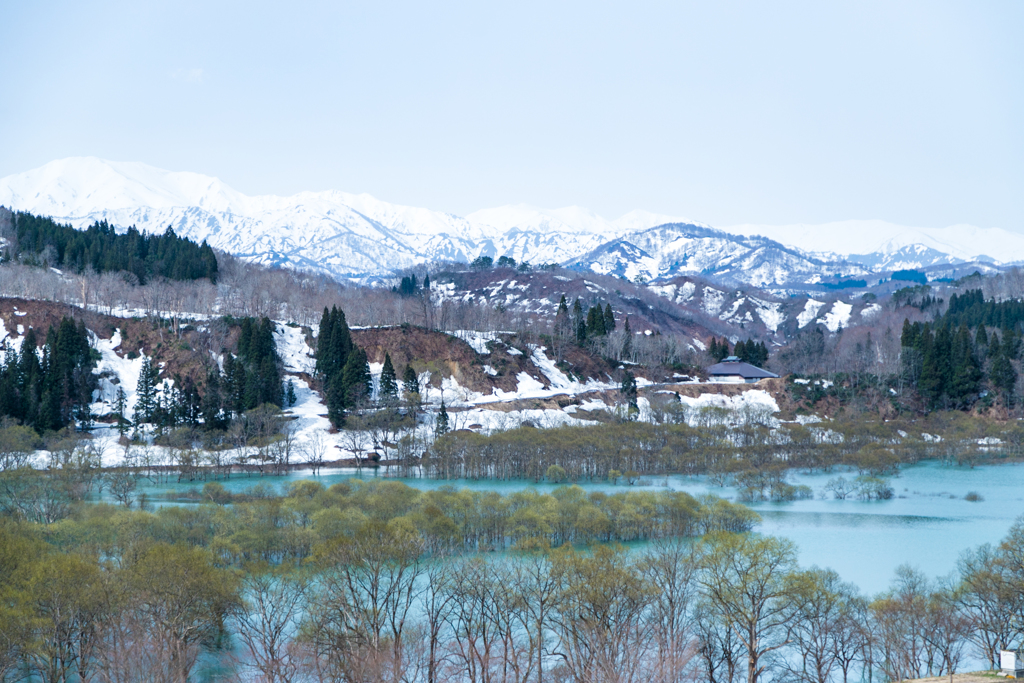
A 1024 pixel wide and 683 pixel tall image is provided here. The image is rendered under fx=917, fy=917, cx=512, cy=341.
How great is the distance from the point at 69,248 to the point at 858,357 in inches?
3702

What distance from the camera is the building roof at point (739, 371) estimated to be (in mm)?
104750

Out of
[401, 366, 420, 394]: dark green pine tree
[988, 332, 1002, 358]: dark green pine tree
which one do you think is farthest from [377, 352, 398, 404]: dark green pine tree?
[988, 332, 1002, 358]: dark green pine tree

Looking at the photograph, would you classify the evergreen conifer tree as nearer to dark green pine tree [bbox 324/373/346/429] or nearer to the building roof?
the building roof

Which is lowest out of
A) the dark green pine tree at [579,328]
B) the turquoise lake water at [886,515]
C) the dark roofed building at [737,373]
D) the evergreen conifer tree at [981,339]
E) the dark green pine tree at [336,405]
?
the turquoise lake water at [886,515]

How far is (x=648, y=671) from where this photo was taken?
2292cm

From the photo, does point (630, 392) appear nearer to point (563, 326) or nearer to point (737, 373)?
point (563, 326)

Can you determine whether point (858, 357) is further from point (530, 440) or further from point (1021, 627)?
point (1021, 627)

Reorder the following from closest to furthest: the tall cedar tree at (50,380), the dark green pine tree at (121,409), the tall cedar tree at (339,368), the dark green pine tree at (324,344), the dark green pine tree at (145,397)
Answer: the tall cedar tree at (50,380), the dark green pine tree at (121,409), the dark green pine tree at (145,397), the tall cedar tree at (339,368), the dark green pine tree at (324,344)

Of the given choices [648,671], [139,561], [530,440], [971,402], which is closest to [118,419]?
[530,440]

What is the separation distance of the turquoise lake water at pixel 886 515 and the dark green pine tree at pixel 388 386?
1325 cm

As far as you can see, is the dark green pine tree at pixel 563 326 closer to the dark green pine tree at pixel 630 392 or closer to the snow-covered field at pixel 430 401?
the snow-covered field at pixel 430 401

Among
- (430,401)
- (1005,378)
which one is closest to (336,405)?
(430,401)

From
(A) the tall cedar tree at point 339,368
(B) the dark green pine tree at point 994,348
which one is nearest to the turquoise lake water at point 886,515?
(A) the tall cedar tree at point 339,368

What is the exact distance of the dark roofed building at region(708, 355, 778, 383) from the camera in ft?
343
